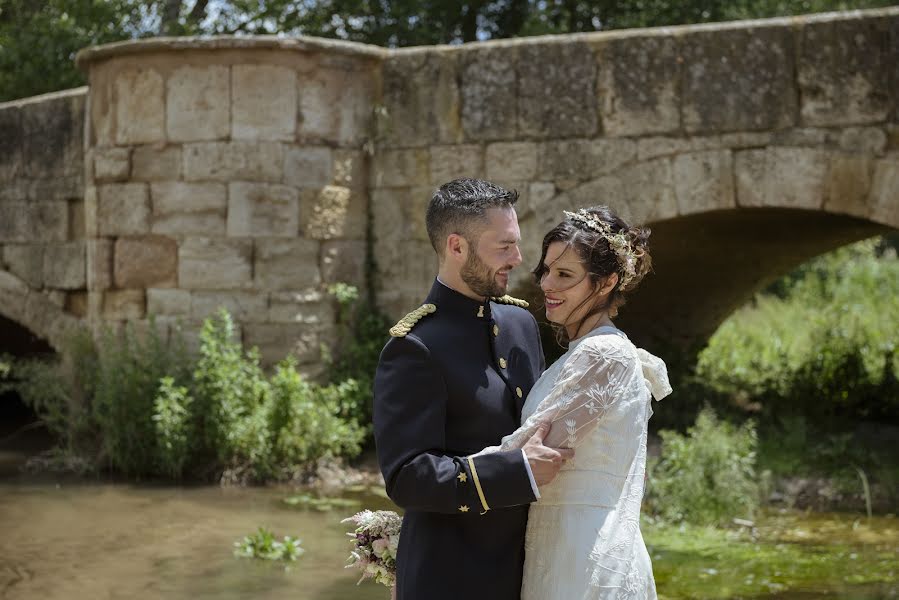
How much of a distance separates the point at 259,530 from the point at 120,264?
301cm

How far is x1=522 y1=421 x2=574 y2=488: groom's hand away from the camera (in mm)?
2627

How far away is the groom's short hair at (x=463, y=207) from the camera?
2.84m

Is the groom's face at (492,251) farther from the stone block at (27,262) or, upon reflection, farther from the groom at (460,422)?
the stone block at (27,262)

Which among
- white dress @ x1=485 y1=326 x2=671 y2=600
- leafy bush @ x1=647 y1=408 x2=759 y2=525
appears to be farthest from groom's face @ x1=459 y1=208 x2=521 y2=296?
leafy bush @ x1=647 y1=408 x2=759 y2=525

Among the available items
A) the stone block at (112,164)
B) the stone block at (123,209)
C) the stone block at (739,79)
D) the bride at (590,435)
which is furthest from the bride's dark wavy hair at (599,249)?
the stone block at (112,164)

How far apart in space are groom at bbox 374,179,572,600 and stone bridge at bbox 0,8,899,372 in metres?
4.78

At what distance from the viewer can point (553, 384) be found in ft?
9.17

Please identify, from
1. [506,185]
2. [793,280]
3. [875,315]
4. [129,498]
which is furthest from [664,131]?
[793,280]

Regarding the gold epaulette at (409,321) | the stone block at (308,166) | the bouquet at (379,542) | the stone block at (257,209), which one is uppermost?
the stone block at (308,166)

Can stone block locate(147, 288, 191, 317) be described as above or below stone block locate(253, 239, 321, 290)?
below

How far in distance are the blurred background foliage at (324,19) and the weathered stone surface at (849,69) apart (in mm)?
7011

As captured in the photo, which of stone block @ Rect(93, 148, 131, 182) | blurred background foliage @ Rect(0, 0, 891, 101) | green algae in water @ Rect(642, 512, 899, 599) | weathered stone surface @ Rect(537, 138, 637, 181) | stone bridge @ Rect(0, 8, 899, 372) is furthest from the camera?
blurred background foliage @ Rect(0, 0, 891, 101)

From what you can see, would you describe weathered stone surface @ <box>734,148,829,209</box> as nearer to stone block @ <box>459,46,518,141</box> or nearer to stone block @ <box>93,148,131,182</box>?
stone block @ <box>459,46,518,141</box>

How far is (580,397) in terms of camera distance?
2668 mm
